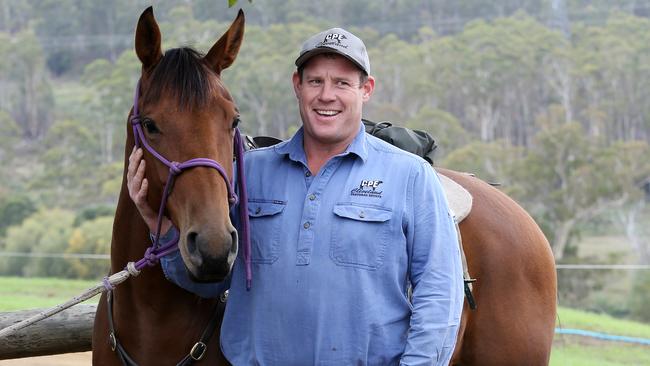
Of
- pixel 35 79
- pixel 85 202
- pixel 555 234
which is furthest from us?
pixel 35 79

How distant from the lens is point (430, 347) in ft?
8.59

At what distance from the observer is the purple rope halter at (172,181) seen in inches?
107

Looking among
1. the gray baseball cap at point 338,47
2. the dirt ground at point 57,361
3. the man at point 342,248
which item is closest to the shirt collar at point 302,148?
the man at point 342,248

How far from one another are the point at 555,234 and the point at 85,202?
65.5 ft

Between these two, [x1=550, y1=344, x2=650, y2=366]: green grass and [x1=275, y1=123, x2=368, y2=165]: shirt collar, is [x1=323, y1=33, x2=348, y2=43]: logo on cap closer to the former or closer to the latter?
[x1=275, y1=123, x2=368, y2=165]: shirt collar

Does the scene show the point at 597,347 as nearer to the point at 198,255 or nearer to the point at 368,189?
the point at 368,189

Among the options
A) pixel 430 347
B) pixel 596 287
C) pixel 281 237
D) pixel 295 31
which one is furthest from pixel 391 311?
pixel 295 31

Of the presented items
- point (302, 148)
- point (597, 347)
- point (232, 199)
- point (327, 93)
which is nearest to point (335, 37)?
point (327, 93)

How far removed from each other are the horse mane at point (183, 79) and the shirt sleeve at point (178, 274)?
0.42 m

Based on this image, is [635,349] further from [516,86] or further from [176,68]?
[516,86]

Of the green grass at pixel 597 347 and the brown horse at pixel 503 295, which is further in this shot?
the green grass at pixel 597 347

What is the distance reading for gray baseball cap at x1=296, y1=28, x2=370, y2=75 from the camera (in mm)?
2779

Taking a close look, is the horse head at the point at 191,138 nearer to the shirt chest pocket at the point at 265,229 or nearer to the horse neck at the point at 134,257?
the shirt chest pocket at the point at 265,229

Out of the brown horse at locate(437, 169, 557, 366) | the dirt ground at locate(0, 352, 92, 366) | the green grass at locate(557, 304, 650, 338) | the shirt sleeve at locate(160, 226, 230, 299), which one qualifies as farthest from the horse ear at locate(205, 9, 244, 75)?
the green grass at locate(557, 304, 650, 338)
